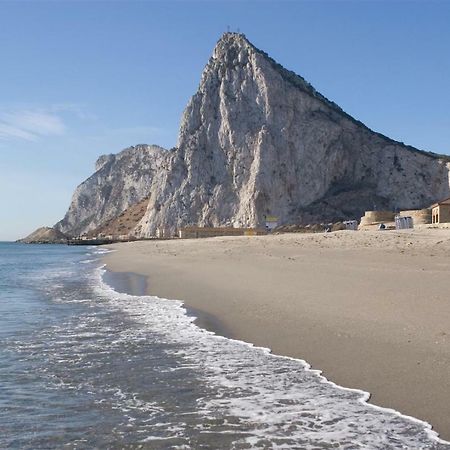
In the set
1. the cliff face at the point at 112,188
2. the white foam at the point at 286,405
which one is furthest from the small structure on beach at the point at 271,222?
the cliff face at the point at 112,188

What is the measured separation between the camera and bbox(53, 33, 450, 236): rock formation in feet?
293

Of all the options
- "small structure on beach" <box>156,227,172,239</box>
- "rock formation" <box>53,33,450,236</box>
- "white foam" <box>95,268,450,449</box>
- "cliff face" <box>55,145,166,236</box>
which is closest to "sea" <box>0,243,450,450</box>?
"white foam" <box>95,268,450,449</box>

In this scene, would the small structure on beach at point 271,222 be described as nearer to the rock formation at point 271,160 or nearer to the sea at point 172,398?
the rock formation at point 271,160

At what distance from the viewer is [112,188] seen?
590 feet

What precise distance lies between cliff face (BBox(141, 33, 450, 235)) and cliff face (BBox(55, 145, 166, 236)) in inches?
2528

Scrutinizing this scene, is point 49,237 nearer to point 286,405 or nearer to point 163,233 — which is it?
point 163,233

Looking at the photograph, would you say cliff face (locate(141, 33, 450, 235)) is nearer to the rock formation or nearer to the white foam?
the rock formation

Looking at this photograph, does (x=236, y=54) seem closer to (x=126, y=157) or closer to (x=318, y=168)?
(x=318, y=168)

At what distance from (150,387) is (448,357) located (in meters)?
3.46

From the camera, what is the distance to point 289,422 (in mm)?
4754

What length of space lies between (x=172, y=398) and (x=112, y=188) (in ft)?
588

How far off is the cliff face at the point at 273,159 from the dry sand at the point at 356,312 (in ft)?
227

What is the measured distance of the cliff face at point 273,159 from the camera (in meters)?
89.2

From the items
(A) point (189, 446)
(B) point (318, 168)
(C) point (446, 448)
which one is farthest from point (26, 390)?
(B) point (318, 168)
